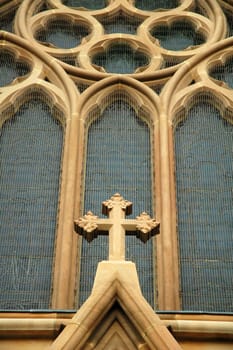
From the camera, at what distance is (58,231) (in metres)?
12.9

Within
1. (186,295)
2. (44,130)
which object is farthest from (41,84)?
(186,295)

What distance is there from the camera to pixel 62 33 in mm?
17562

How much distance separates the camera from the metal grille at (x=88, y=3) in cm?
1834

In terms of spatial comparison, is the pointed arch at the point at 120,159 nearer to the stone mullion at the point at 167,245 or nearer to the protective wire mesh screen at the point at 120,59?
the stone mullion at the point at 167,245

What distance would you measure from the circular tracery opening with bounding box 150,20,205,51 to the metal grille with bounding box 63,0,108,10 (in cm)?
147

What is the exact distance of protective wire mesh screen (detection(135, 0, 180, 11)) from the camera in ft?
60.0

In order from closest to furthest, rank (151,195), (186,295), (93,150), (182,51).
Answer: (186,295) → (151,195) → (93,150) → (182,51)

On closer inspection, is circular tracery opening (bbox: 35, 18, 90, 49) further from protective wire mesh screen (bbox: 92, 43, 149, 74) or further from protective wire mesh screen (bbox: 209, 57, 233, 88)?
protective wire mesh screen (bbox: 209, 57, 233, 88)

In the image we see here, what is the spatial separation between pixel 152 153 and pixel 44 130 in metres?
1.91

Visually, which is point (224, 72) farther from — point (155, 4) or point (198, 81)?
point (155, 4)

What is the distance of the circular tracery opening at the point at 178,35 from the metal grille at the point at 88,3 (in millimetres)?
1467

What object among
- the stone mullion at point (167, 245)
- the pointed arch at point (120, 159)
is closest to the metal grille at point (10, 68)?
the pointed arch at point (120, 159)

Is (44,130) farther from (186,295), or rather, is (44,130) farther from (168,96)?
(186,295)

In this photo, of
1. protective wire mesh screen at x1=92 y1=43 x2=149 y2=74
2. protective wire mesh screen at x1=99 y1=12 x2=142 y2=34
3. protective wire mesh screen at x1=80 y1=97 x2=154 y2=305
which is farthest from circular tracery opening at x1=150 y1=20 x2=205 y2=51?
protective wire mesh screen at x1=80 y1=97 x2=154 y2=305
